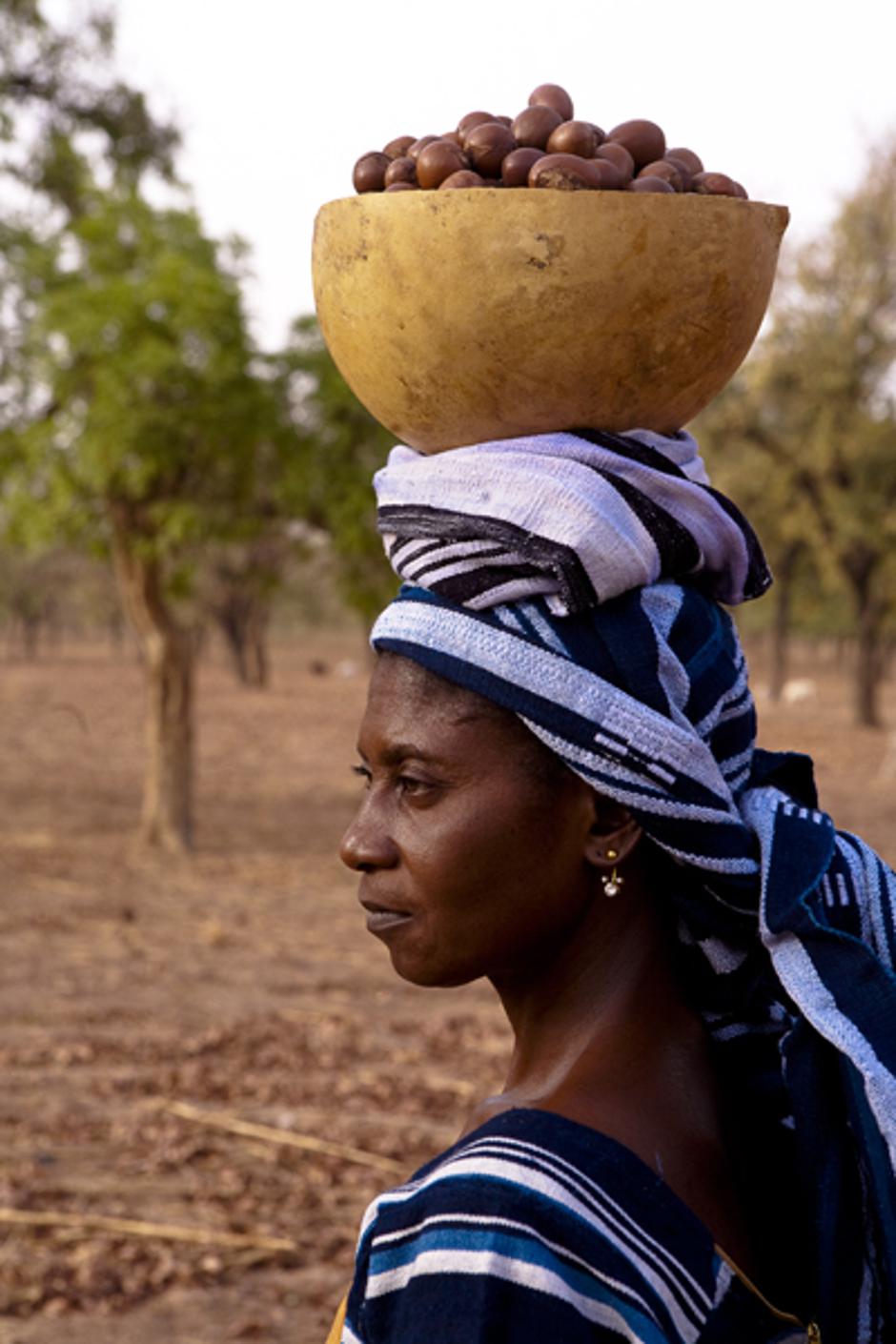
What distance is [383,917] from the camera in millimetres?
1410

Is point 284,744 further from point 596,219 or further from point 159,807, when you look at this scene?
point 596,219

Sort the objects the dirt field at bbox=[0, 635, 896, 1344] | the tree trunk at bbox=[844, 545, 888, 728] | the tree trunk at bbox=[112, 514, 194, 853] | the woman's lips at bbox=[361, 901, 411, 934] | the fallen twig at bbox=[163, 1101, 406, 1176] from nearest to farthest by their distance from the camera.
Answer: the woman's lips at bbox=[361, 901, 411, 934] < the dirt field at bbox=[0, 635, 896, 1344] < the fallen twig at bbox=[163, 1101, 406, 1176] < the tree trunk at bbox=[112, 514, 194, 853] < the tree trunk at bbox=[844, 545, 888, 728]

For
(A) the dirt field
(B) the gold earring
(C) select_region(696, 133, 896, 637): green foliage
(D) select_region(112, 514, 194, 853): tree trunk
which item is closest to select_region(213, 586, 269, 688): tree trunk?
(C) select_region(696, 133, 896, 637): green foliage

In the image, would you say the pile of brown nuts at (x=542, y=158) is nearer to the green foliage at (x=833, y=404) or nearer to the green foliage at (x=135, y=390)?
the green foliage at (x=135, y=390)

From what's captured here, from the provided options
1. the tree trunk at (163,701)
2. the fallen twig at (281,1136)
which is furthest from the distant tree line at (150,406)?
the fallen twig at (281,1136)

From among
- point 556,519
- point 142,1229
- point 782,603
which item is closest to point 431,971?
point 556,519

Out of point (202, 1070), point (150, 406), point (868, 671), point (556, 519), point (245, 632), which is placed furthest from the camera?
point (245, 632)

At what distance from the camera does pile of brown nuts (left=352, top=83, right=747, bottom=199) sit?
135cm

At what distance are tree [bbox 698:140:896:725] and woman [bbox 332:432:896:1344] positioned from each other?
2297 centimetres

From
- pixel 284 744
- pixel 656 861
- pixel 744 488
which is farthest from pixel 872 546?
pixel 656 861

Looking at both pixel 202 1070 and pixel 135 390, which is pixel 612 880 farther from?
pixel 135 390

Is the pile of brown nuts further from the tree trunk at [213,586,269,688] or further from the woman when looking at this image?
the tree trunk at [213,586,269,688]

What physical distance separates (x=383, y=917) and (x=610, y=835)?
220mm

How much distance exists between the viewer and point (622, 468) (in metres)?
1.41
